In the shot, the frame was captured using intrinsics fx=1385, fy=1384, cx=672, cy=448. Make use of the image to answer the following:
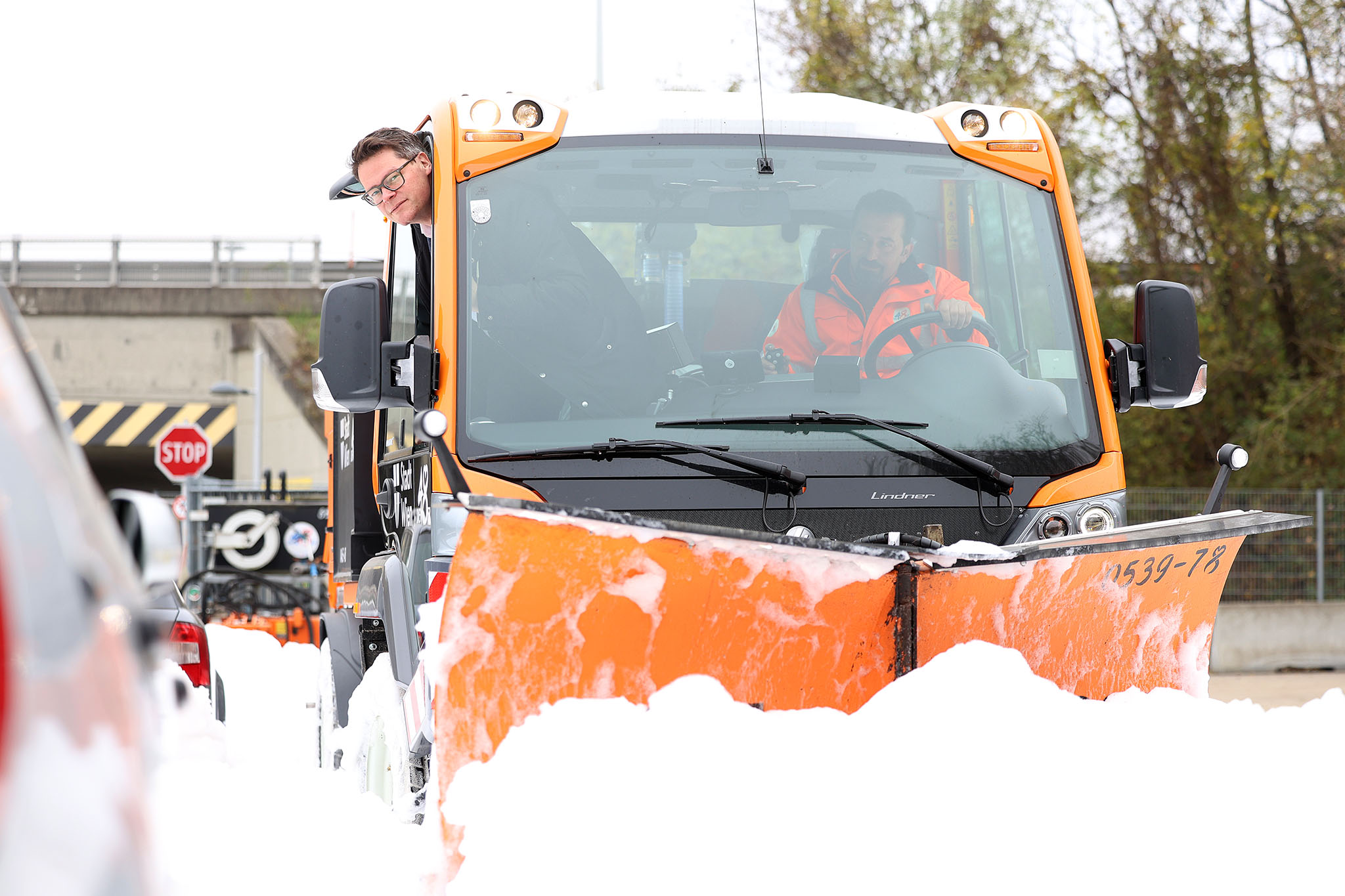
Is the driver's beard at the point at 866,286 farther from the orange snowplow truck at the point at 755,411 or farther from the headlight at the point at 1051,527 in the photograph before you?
the headlight at the point at 1051,527

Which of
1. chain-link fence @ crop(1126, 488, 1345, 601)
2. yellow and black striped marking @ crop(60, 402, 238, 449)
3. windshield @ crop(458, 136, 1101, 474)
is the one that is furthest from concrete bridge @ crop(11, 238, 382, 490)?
windshield @ crop(458, 136, 1101, 474)

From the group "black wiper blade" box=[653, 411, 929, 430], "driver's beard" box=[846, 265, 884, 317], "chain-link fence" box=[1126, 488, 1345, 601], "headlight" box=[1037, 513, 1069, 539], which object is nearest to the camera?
"black wiper blade" box=[653, 411, 929, 430]

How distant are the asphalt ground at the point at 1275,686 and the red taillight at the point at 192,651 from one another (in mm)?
8208

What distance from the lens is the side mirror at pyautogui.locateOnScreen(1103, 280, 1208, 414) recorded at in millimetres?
4273

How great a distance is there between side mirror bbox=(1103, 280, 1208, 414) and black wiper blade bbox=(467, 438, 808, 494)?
3.98 feet

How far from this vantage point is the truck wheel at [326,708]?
17.4ft

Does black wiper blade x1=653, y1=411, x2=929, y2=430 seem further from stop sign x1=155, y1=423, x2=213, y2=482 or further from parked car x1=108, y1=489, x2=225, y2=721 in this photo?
stop sign x1=155, y1=423, x2=213, y2=482

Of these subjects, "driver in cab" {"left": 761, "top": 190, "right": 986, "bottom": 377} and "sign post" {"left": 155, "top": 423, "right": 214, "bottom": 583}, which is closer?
"driver in cab" {"left": 761, "top": 190, "right": 986, "bottom": 377}

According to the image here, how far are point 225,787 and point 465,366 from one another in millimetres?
1391

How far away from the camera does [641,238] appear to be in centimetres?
412

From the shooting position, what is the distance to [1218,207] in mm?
16953

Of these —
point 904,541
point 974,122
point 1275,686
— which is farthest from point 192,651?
point 1275,686

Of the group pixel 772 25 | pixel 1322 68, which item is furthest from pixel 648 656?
pixel 772 25

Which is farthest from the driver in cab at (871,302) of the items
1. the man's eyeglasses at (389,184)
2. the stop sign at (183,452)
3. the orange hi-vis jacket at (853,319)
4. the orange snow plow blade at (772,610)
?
the stop sign at (183,452)
